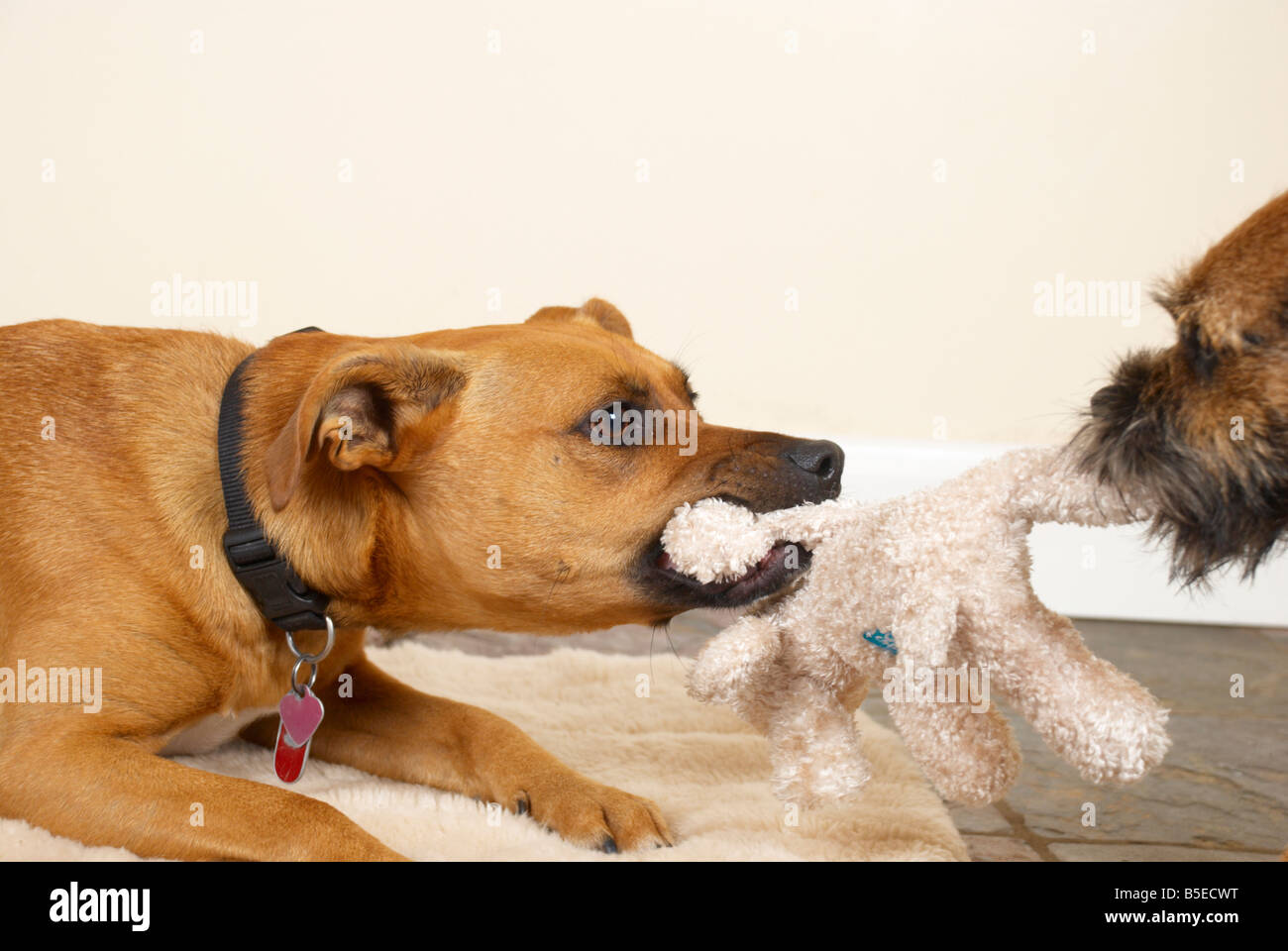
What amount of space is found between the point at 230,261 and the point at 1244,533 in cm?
435

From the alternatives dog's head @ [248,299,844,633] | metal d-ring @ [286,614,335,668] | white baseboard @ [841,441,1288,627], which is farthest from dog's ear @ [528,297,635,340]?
white baseboard @ [841,441,1288,627]

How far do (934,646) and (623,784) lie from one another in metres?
1.20

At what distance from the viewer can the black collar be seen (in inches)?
85.5

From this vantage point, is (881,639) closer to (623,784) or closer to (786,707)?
(786,707)

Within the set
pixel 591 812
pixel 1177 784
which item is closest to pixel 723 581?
pixel 591 812

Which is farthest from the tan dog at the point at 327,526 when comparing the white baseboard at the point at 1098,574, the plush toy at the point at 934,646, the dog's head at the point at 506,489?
the white baseboard at the point at 1098,574

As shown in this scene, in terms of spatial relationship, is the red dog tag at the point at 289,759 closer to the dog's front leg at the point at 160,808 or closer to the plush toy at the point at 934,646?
the dog's front leg at the point at 160,808

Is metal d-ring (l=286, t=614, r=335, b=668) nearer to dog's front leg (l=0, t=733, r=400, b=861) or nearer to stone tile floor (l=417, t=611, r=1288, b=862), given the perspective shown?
dog's front leg (l=0, t=733, r=400, b=861)

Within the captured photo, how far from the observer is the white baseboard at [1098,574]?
4.62 m

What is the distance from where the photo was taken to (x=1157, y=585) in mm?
4668

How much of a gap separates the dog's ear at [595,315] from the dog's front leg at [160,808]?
1.40 metres

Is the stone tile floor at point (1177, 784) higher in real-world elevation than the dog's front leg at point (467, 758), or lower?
lower

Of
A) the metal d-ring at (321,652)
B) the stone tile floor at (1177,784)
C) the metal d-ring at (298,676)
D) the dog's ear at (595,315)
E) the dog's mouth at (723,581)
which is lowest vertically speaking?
the stone tile floor at (1177,784)
